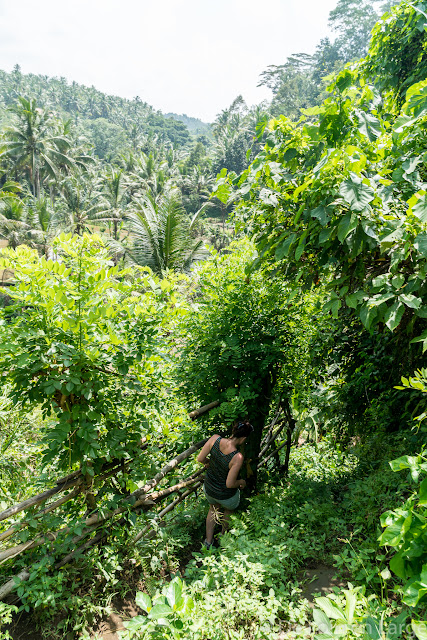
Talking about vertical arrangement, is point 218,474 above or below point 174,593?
below

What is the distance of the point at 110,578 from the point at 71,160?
36.6 m

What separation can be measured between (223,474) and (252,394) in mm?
704

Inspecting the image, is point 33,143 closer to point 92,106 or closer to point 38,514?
point 38,514

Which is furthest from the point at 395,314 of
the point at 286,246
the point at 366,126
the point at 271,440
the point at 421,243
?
the point at 271,440

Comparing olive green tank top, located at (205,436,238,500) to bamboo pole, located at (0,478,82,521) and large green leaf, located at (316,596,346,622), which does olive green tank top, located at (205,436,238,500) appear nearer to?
bamboo pole, located at (0,478,82,521)

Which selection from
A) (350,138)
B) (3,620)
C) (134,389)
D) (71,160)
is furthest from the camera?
(71,160)

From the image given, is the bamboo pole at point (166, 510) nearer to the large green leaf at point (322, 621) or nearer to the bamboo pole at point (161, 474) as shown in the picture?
the bamboo pole at point (161, 474)

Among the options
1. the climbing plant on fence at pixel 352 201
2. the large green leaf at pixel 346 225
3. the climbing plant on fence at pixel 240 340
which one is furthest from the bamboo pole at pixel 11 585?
the large green leaf at pixel 346 225

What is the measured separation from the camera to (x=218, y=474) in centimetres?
315

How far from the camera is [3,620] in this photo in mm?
1786

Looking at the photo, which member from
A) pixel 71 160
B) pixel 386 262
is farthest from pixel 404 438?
pixel 71 160

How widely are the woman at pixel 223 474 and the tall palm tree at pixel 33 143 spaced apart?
30.4 meters

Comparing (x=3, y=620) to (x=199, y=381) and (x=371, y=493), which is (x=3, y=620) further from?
(x=371, y=493)

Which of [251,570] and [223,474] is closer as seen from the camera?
[251,570]
